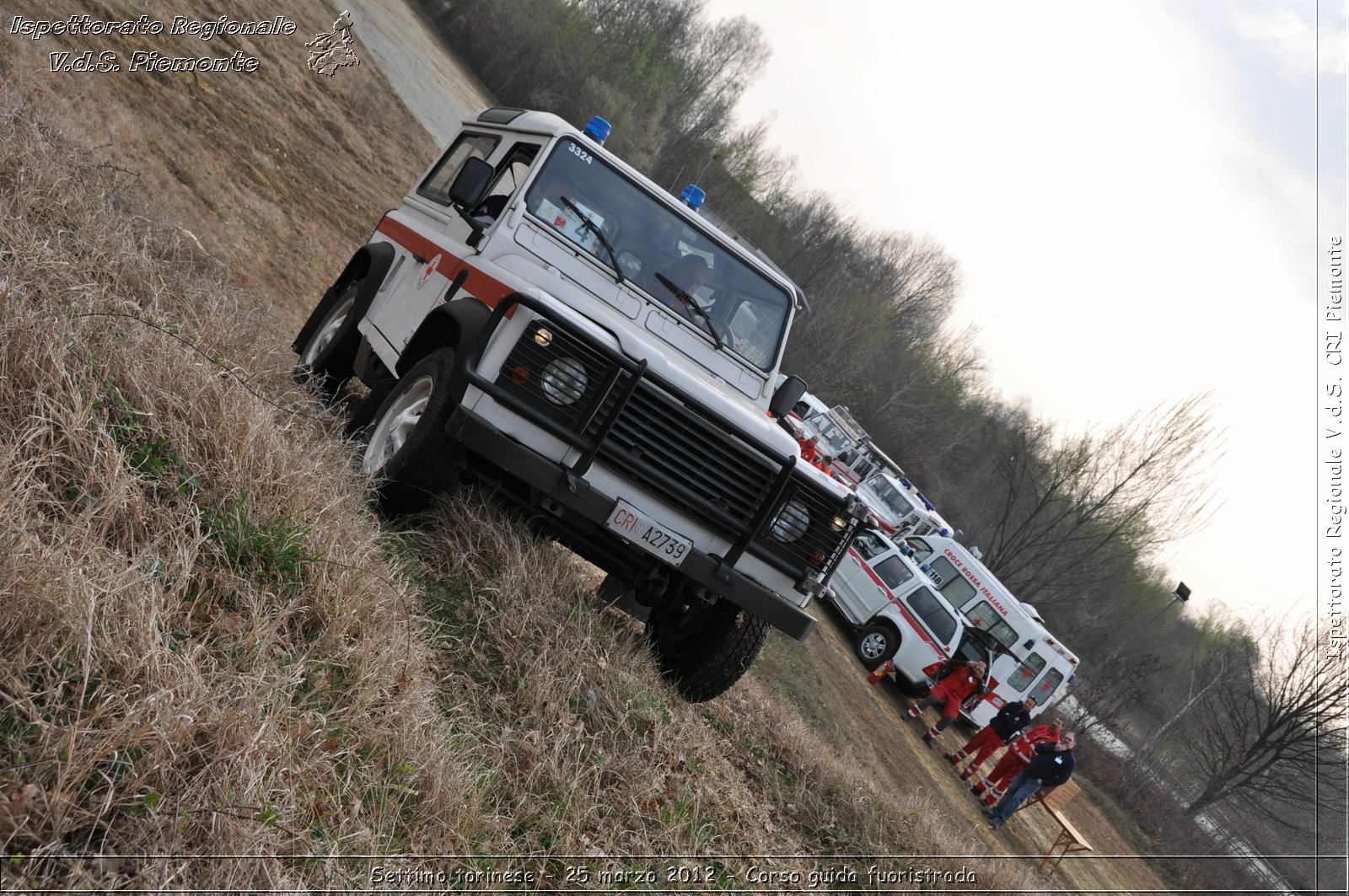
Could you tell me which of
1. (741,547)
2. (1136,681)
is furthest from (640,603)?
(1136,681)

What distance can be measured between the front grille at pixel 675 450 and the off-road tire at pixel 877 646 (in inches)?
458

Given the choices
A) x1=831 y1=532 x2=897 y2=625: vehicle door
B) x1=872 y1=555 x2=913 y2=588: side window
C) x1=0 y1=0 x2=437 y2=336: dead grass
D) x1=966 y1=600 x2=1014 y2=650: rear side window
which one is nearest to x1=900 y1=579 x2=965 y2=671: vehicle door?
x1=872 y1=555 x2=913 y2=588: side window

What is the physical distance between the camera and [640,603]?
5.44m

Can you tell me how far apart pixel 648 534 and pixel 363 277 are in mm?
3423

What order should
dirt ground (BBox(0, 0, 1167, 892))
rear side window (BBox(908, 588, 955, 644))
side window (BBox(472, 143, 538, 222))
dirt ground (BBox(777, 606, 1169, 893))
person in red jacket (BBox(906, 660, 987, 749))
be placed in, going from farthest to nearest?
rear side window (BBox(908, 588, 955, 644)), person in red jacket (BBox(906, 660, 987, 749)), dirt ground (BBox(777, 606, 1169, 893)), dirt ground (BBox(0, 0, 1167, 892)), side window (BBox(472, 143, 538, 222))

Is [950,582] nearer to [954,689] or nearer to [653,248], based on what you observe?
[954,689]

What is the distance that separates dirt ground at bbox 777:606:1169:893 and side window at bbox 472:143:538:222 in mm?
5729

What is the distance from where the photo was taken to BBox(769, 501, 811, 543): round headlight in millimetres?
4762

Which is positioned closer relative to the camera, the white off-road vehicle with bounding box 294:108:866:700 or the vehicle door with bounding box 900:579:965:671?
the white off-road vehicle with bounding box 294:108:866:700

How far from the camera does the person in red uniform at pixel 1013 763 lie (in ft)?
43.3

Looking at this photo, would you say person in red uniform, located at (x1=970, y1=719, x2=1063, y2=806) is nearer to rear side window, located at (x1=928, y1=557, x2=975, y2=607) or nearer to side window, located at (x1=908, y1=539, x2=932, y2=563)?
rear side window, located at (x1=928, y1=557, x2=975, y2=607)

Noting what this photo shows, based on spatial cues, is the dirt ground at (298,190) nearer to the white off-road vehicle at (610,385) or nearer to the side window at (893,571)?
the side window at (893,571)

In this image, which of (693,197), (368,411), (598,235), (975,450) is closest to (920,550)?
(693,197)

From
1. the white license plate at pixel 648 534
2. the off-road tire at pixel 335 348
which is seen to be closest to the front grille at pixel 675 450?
the white license plate at pixel 648 534
